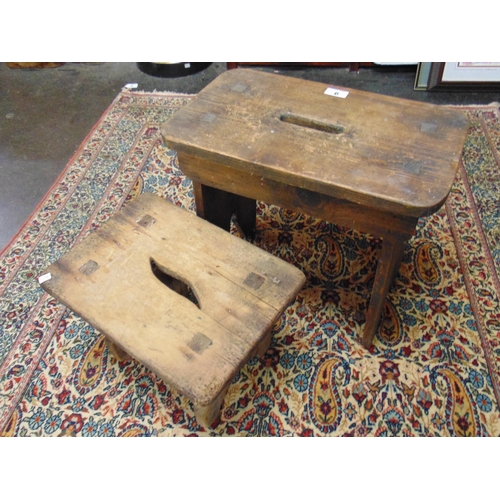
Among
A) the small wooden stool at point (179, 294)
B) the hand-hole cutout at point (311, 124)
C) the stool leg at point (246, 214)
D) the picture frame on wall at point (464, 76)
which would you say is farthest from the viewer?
the picture frame on wall at point (464, 76)

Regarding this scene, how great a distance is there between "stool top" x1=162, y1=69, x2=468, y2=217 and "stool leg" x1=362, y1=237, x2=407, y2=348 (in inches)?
5.8

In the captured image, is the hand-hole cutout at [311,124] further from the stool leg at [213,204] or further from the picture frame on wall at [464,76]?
the picture frame on wall at [464,76]

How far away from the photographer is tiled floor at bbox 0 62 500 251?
95.1 inches

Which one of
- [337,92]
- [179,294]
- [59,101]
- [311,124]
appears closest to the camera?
[179,294]

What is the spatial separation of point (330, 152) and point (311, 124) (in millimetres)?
206

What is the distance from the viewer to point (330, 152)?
1.31 metres

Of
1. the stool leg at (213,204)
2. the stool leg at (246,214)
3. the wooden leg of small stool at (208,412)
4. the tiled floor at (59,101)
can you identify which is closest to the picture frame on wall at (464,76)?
the tiled floor at (59,101)

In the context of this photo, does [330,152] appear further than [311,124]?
No

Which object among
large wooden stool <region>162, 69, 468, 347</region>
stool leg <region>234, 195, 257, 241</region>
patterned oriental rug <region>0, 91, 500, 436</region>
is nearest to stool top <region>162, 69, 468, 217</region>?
large wooden stool <region>162, 69, 468, 347</region>

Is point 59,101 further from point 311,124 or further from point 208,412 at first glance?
point 208,412

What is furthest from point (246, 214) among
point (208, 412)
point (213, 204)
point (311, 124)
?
point (208, 412)

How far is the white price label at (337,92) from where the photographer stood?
1.58 m

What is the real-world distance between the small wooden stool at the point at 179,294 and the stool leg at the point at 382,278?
270 mm

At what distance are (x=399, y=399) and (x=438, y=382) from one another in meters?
0.16
